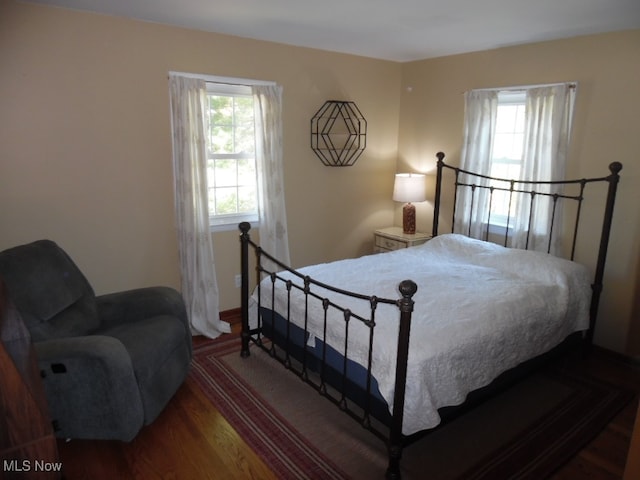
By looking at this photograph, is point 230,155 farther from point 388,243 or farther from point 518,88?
point 518,88

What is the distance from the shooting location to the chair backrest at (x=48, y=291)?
7.77ft

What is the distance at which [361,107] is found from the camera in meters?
4.46

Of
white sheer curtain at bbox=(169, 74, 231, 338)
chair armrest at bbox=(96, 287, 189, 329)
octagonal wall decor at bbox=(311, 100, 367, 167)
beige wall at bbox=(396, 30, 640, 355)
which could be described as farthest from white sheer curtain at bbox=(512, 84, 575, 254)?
chair armrest at bbox=(96, 287, 189, 329)

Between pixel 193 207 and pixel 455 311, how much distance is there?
2.14 metres

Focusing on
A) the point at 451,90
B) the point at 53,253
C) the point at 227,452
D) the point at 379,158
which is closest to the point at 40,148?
the point at 53,253

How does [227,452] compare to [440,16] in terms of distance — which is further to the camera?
[440,16]

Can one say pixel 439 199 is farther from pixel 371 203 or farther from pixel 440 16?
pixel 440 16

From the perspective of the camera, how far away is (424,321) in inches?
91.5

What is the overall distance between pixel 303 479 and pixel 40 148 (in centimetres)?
263

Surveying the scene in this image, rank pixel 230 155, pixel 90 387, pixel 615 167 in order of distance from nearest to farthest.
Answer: pixel 90 387 → pixel 615 167 → pixel 230 155

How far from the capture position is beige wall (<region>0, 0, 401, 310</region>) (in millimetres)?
2836

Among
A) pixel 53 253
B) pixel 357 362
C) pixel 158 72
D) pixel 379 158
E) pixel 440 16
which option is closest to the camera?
pixel 357 362

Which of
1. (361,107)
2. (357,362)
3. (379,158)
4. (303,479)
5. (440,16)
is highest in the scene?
(440,16)

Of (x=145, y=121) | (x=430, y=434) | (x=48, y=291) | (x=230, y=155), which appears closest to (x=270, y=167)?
(x=230, y=155)
